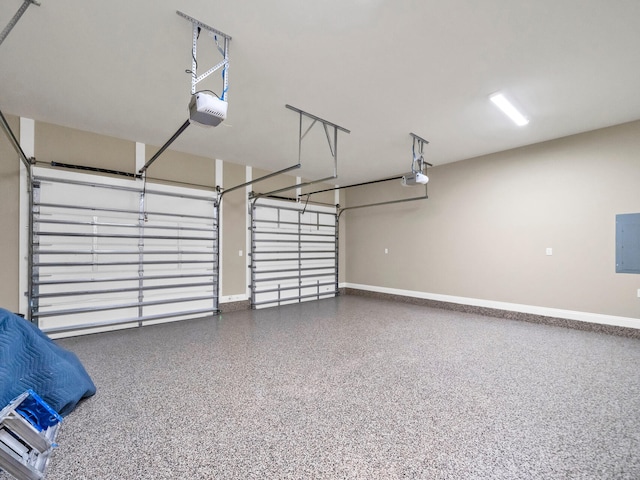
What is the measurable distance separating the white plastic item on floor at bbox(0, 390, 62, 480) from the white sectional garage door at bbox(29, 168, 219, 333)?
3053 millimetres

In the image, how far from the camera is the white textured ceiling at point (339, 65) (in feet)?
7.43

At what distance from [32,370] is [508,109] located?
551 cm

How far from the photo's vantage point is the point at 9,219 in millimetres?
3977

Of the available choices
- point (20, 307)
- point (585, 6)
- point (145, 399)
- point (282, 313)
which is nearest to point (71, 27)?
point (145, 399)

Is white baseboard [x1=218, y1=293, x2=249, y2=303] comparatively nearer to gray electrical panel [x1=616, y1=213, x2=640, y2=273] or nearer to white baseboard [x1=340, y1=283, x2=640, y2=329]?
white baseboard [x1=340, y1=283, x2=640, y2=329]

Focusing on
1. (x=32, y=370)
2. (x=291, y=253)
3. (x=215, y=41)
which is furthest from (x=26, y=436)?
(x=291, y=253)

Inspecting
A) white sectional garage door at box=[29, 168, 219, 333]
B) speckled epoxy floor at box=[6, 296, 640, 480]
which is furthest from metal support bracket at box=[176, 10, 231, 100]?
white sectional garage door at box=[29, 168, 219, 333]

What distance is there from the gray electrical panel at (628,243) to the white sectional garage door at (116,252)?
22.0 feet

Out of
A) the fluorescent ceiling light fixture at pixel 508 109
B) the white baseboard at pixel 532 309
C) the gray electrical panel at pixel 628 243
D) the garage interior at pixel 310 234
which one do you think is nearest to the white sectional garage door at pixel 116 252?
the garage interior at pixel 310 234

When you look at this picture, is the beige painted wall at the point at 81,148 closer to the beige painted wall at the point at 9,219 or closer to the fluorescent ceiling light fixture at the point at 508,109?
the beige painted wall at the point at 9,219

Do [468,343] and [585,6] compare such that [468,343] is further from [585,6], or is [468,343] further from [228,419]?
[585,6]

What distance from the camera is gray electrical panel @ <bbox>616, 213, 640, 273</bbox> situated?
13.7ft

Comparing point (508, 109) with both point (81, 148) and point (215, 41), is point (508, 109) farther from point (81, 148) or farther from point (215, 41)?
point (81, 148)

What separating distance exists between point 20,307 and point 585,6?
6.94 meters
